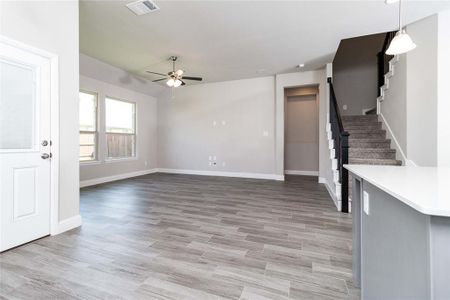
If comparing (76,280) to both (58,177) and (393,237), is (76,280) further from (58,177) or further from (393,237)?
(393,237)

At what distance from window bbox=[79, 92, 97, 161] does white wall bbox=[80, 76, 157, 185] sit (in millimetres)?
116

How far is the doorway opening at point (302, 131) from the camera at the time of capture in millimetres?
6695

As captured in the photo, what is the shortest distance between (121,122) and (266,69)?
446cm

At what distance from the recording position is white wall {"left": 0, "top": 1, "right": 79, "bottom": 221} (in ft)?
6.95

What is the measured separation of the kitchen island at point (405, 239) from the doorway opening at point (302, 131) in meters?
5.75

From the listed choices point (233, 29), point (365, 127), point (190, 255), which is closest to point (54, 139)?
point (190, 255)

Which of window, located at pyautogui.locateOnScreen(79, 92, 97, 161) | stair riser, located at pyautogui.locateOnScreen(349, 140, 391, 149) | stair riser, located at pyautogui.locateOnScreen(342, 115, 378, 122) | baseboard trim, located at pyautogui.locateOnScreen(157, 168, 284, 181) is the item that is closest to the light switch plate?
stair riser, located at pyautogui.locateOnScreen(349, 140, 391, 149)

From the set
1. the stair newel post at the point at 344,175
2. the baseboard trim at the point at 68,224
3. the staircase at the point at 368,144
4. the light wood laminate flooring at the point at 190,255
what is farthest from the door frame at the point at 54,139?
the staircase at the point at 368,144

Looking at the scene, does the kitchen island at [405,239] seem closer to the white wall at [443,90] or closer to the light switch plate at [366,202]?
the light switch plate at [366,202]

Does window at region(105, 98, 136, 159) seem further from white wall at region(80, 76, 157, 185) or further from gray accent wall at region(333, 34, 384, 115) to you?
gray accent wall at region(333, 34, 384, 115)

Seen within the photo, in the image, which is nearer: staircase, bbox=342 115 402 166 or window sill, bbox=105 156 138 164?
staircase, bbox=342 115 402 166

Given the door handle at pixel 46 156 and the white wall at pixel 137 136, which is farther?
the white wall at pixel 137 136

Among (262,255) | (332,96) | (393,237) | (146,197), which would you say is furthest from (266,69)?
(393,237)

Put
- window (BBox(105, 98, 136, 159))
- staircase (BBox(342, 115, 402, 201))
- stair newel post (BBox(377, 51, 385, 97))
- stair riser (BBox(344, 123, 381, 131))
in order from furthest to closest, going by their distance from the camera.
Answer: window (BBox(105, 98, 136, 159)) < stair newel post (BBox(377, 51, 385, 97)) < stair riser (BBox(344, 123, 381, 131)) < staircase (BBox(342, 115, 402, 201))
